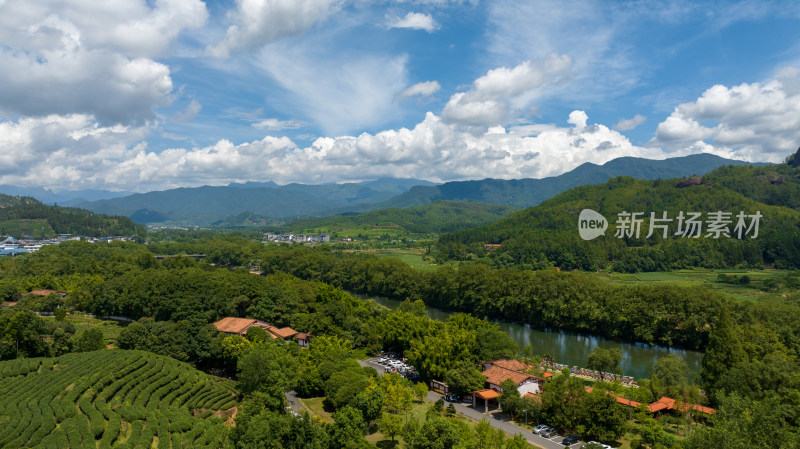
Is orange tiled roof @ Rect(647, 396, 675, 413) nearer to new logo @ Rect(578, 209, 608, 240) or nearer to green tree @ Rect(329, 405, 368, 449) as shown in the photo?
green tree @ Rect(329, 405, 368, 449)

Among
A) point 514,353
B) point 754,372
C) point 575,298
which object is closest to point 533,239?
point 575,298

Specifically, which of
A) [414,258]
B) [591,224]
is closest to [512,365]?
[414,258]

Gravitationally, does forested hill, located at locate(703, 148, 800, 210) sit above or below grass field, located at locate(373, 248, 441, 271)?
above

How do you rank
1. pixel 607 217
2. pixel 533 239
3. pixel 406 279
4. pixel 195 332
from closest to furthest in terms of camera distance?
pixel 195 332 < pixel 406 279 < pixel 533 239 < pixel 607 217

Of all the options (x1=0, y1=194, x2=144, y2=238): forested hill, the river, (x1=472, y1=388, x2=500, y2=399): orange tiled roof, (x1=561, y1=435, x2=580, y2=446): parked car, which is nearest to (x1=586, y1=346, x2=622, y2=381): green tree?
the river

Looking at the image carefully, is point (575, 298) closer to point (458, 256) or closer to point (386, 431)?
point (386, 431)

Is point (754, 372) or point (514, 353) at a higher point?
point (754, 372)

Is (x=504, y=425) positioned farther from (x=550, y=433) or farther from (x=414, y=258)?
(x=414, y=258)

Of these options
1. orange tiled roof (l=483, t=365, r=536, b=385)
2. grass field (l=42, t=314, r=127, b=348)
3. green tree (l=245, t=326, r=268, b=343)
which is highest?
green tree (l=245, t=326, r=268, b=343)
